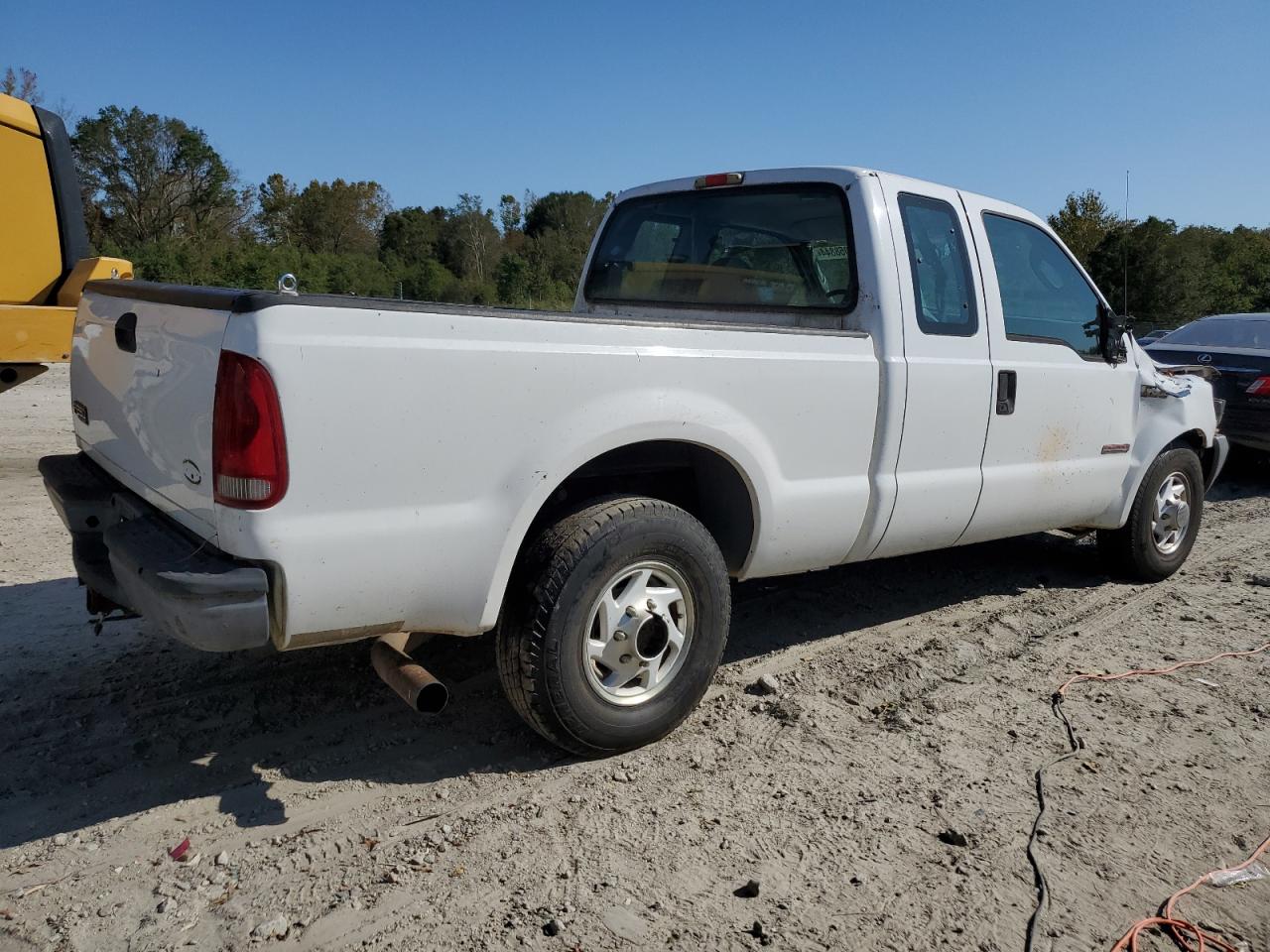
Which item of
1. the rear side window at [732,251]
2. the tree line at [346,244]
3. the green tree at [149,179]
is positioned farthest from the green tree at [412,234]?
the rear side window at [732,251]

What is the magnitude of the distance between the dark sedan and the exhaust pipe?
7.92 meters

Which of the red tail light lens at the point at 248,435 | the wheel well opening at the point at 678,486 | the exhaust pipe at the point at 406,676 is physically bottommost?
the exhaust pipe at the point at 406,676

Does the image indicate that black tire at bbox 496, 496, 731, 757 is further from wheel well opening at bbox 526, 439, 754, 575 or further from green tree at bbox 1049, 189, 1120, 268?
green tree at bbox 1049, 189, 1120, 268

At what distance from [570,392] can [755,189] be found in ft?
6.58

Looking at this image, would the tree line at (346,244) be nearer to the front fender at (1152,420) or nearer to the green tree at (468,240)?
the green tree at (468,240)

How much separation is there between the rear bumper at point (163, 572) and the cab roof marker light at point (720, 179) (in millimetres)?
2916

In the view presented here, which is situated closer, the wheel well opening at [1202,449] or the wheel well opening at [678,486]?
the wheel well opening at [678,486]

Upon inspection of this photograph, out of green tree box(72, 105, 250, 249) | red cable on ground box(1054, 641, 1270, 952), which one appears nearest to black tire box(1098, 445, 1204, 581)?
red cable on ground box(1054, 641, 1270, 952)

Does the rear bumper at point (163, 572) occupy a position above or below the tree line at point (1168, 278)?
below

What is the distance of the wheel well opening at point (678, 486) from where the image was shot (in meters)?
3.55

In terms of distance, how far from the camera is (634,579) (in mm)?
3414

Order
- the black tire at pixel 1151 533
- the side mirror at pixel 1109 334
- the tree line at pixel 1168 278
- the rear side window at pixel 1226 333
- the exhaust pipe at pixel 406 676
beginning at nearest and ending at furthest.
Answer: the exhaust pipe at pixel 406 676
the side mirror at pixel 1109 334
the black tire at pixel 1151 533
the rear side window at pixel 1226 333
the tree line at pixel 1168 278

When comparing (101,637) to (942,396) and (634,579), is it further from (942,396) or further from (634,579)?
(942,396)

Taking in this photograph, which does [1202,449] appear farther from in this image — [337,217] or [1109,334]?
[337,217]
